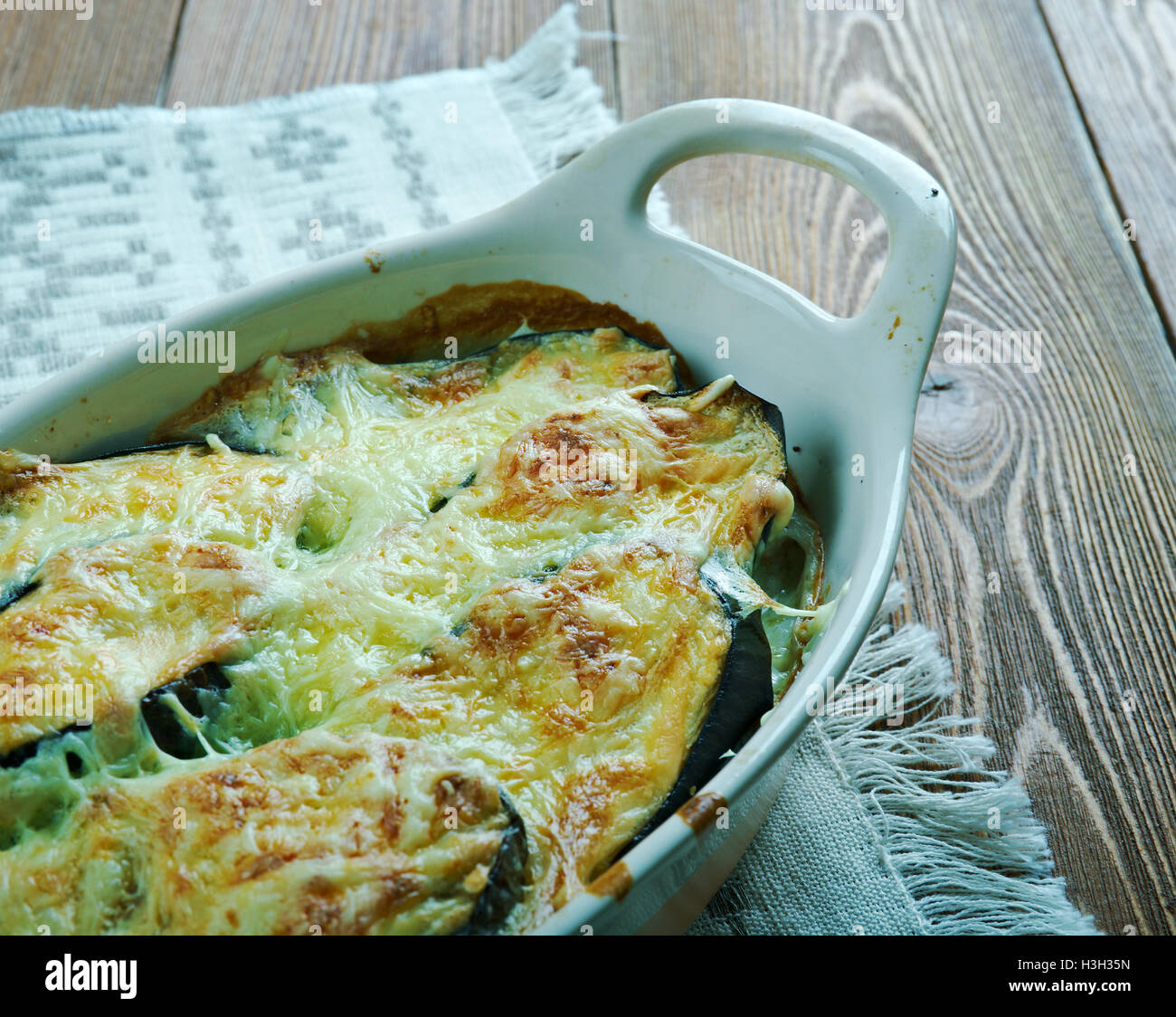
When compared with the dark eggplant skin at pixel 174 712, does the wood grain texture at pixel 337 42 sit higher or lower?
higher

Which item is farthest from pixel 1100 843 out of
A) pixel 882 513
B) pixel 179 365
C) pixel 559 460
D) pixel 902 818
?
pixel 179 365

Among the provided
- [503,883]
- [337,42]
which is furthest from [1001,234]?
[503,883]

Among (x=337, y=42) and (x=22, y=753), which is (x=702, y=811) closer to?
(x=22, y=753)

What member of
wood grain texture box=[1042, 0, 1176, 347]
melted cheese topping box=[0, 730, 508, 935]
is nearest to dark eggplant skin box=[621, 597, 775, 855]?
melted cheese topping box=[0, 730, 508, 935]

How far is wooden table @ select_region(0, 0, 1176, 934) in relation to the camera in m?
1.41

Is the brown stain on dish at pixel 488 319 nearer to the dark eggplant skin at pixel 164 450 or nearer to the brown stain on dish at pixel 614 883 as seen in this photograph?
the dark eggplant skin at pixel 164 450

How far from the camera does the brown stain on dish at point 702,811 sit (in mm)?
915

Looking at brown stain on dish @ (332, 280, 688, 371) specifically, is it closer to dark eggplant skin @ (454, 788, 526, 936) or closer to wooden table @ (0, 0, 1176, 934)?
wooden table @ (0, 0, 1176, 934)

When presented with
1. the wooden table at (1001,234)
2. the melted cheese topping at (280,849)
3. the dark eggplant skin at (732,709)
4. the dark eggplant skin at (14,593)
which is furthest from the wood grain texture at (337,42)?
the melted cheese topping at (280,849)

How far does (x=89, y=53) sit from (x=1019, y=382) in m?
1.90

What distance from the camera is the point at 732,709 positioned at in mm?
1013

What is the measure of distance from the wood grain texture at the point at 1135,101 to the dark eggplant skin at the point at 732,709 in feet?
4.00

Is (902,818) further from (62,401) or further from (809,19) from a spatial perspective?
(809,19)

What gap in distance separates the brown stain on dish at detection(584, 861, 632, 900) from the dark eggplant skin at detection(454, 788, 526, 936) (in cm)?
7
